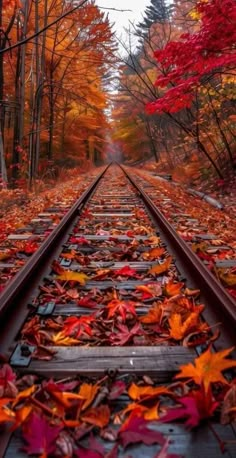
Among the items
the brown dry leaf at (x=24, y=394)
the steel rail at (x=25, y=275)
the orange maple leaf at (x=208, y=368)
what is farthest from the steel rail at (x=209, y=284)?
the steel rail at (x=25, y=275)

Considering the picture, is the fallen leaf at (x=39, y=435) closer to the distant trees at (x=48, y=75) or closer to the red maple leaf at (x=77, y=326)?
the red maple leaf at (x=77, y=326)

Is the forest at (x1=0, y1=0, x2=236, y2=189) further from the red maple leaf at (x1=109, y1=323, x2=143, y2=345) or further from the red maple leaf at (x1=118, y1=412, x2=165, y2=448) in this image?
the red maple leaf at (x1=118, y1=412, x2=165, y2=448)

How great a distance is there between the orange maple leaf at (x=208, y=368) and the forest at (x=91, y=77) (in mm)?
2849

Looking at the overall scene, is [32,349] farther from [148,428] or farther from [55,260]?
[55,260]

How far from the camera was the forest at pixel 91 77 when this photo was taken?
7.50 metres

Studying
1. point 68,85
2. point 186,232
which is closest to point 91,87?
point 68,85

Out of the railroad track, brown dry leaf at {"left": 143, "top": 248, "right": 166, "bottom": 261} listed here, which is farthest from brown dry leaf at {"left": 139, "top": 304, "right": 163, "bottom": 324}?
brown dry leaf at {"left": 143, "top": 248, "right": 166, "bottom": 261}

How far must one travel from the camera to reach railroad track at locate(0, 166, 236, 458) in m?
1.66

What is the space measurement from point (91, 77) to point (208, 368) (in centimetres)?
1855

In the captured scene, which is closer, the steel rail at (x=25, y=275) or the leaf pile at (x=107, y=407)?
the leaf pile at (x=107, y=407)

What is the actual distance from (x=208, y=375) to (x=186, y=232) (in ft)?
12.3

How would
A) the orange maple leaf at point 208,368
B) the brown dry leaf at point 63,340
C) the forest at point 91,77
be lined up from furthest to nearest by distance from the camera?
the forest at point 91,77 → the brown dry leaf at point 63,340 → the orange maple leaf at point 208,368

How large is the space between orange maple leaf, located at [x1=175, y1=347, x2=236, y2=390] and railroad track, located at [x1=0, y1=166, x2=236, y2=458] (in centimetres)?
8

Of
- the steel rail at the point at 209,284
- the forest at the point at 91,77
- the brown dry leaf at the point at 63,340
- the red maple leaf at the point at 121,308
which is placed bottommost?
the brown dry leaf at the point at 63,340
